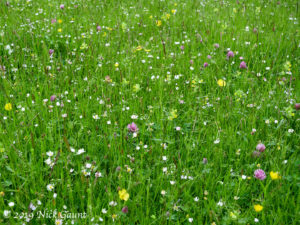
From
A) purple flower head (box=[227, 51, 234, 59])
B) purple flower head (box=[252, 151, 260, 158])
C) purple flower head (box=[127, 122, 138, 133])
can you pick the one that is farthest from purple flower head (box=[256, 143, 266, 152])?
purple flower head (box=[227, 51, 234, 59])

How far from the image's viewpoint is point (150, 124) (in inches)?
96.0

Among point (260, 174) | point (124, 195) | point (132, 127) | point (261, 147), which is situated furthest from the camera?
point (132, 127)

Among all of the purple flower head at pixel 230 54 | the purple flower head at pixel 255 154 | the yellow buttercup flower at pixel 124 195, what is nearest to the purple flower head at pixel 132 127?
the yellow buttercup flower at pixel 124 195

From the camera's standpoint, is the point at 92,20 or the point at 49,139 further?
the point at 92,20

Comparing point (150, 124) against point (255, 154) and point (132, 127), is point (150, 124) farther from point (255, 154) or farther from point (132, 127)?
point (255, 154)

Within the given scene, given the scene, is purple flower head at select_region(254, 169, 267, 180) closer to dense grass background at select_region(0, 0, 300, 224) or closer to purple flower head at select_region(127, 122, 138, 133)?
dense grass background at select_region(0, 0, 300, 224)

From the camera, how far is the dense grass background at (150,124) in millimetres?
1885

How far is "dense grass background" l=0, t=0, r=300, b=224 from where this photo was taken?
1.88 metres

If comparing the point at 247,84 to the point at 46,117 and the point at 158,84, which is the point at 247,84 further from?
the point at 46,117

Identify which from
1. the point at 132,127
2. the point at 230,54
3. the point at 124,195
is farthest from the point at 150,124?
the point at 230,54

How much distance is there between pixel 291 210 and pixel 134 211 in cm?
108

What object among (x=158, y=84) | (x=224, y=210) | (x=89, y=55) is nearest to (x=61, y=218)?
(x=224, y=210)

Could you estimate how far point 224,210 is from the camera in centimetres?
193

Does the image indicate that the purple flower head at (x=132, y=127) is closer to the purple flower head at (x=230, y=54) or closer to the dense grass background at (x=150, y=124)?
the dense grass background at (x=150, y=124)
